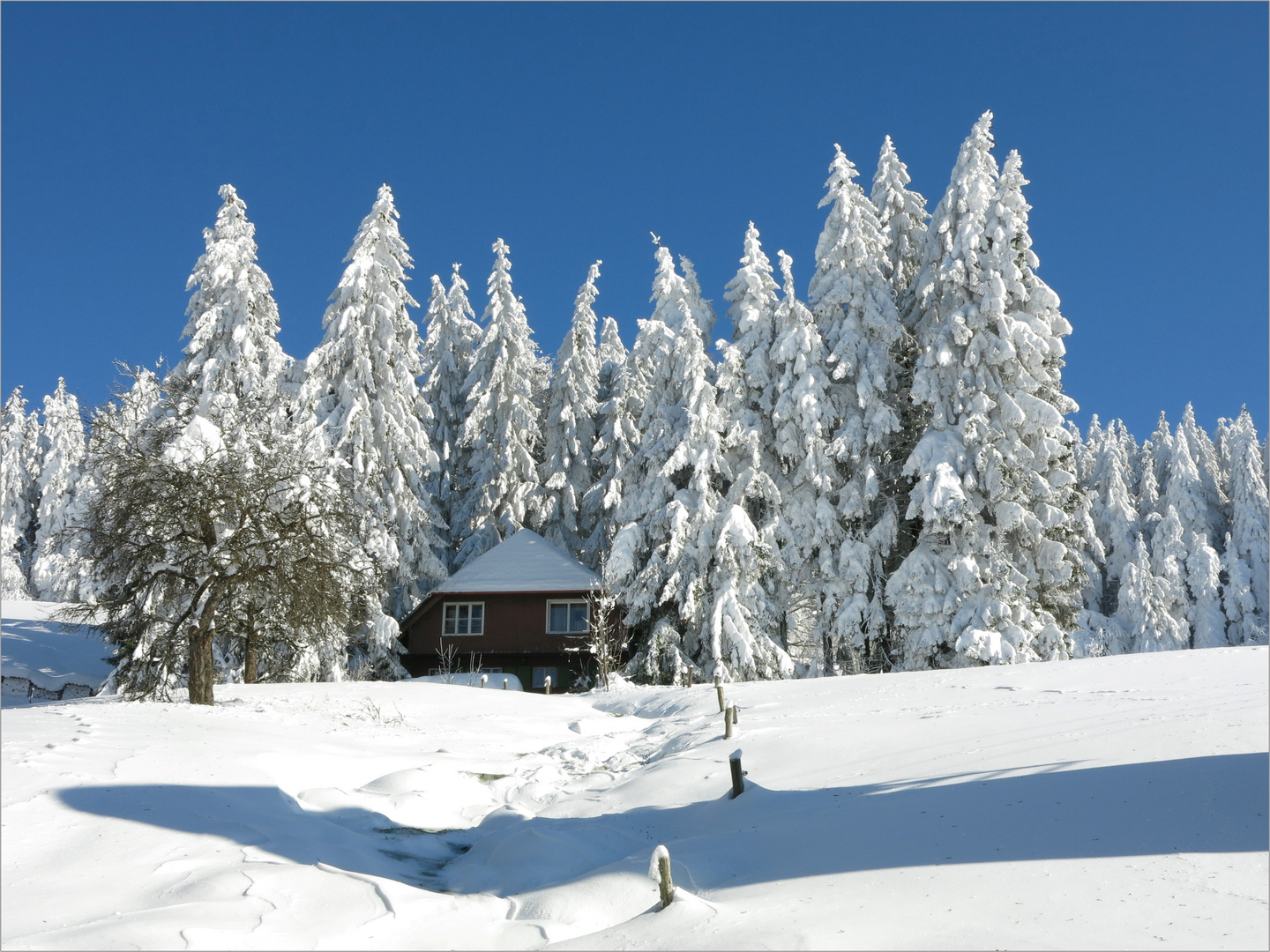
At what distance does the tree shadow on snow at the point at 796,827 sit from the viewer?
7.79 metres

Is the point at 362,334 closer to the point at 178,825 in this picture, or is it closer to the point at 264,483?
the point at 264,483

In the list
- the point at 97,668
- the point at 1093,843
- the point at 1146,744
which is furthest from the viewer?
the point at 97,668

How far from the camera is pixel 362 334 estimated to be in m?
32.3

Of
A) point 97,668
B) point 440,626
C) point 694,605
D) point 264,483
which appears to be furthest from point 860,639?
point 97,668

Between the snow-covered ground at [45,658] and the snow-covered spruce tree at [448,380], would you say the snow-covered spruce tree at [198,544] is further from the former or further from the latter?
the snow-covered spruce tree at [448,380]

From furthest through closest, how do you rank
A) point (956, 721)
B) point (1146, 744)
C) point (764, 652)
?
1. point (764, 652)
2. point (956, 721)
3. point (1146, 744)

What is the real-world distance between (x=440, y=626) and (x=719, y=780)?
23.1 m

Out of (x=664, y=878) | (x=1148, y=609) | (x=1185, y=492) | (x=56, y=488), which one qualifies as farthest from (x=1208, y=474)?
(x=56, y=488)

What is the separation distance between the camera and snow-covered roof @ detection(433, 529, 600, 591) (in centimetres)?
3275

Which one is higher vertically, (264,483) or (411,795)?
(264,483)

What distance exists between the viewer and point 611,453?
124 feet

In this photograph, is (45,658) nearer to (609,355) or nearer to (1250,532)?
(609,355)

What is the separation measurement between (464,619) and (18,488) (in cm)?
4366

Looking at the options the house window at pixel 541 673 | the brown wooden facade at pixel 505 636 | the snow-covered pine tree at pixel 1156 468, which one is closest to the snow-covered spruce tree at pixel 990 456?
the brown wooden facade at pixel 505 636
